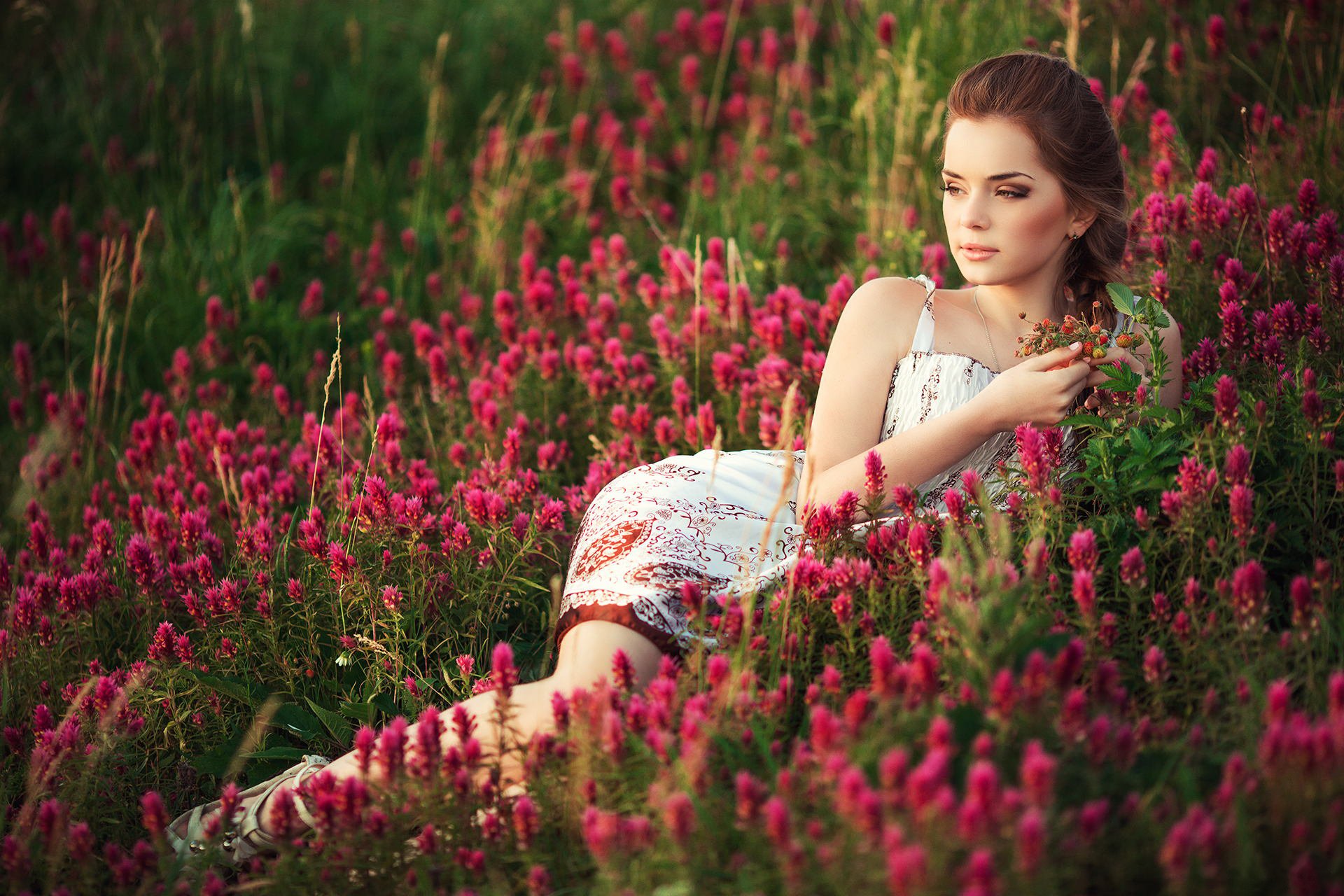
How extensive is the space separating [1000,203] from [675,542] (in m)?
1.18

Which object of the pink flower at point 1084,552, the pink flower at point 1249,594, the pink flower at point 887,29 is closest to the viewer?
the pink flower at point 1249,594

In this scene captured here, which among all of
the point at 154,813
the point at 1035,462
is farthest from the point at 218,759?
the point at 1035,462

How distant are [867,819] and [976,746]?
0.80ft

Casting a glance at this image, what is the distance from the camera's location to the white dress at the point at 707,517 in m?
2.77

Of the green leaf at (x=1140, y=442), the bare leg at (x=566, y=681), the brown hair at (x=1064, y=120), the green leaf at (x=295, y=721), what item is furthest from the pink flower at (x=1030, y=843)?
the green leaf at (x=295, y=721)

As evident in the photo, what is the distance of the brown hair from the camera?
292 centimetres

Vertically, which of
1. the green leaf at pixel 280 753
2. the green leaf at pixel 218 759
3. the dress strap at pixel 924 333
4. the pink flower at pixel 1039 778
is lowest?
the green leaf at pixel 218 759

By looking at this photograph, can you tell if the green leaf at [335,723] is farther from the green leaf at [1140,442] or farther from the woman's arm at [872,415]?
the green leaf at [1140,442]

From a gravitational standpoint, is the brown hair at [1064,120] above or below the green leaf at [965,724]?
above

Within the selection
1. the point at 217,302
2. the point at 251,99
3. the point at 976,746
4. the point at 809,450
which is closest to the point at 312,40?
the point at 251,99

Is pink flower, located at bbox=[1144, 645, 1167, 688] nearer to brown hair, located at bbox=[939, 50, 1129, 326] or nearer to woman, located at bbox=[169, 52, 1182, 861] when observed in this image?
woman, located at bbox=[169, 52, 1182, 861]

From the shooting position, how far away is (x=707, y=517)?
304cm

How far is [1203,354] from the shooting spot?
10.3 ft

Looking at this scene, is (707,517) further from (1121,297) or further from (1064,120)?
(1064,120)
